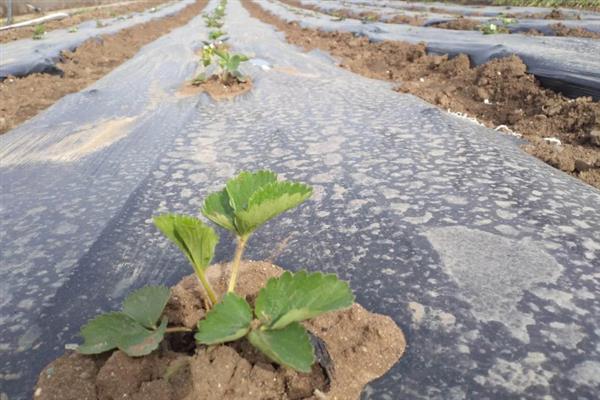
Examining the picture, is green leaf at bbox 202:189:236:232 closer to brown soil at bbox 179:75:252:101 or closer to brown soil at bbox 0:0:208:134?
brown soil at bbox 179:75:252:101

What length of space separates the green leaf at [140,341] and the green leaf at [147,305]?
0.08 ft

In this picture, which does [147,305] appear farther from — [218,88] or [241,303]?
[218,88]

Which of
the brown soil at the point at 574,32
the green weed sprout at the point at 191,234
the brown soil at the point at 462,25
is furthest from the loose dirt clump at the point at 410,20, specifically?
the green weed sprout at the point at 191,234

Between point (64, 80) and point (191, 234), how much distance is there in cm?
487

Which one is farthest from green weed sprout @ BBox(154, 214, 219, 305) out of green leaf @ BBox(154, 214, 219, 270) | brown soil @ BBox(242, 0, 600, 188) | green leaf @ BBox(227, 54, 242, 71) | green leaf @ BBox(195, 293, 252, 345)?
green leaf @ BBox(227, 54, 242, 71)

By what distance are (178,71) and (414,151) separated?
11.5ft

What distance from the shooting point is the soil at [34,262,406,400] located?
0.82 metres

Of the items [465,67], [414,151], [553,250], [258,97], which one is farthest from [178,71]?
[553,250]

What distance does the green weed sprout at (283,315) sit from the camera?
0.75 metres

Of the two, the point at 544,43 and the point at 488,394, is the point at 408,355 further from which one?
the point at 544,43

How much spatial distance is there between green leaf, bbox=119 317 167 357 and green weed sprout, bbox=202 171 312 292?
0.16 m

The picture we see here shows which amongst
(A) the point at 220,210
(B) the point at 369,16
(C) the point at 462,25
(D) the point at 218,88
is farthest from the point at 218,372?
(B) the point at 369,16

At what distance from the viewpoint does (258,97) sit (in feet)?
11.6

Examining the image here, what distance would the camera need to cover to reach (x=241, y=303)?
0.82 m
